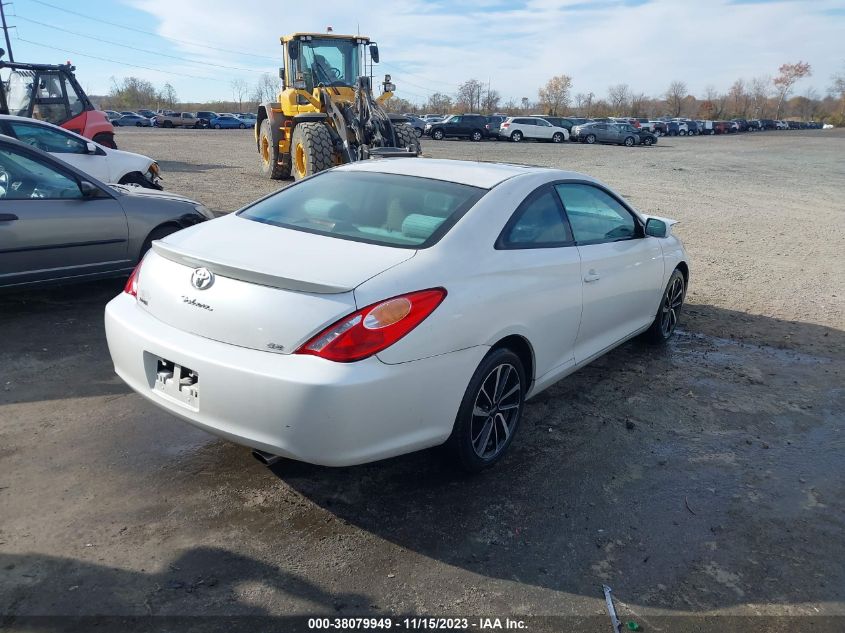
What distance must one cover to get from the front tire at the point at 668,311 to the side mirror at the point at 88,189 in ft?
16.1

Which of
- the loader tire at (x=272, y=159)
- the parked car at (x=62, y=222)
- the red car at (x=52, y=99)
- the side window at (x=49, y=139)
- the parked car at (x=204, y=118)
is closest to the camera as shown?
the parked car at (x=62, y=222)

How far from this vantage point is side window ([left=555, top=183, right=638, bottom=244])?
4.37 meters

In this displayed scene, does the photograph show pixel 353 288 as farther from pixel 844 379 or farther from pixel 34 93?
pixel 34 93

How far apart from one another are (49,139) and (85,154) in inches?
18.2

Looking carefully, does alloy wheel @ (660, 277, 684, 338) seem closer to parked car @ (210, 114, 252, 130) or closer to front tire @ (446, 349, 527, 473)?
front tire @ (446, 349, 527, 473)

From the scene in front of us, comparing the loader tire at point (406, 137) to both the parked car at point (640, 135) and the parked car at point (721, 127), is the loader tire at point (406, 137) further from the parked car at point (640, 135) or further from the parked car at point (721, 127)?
the parked car at point (721, 127)

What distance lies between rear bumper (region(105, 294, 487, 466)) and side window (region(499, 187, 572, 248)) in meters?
0.84

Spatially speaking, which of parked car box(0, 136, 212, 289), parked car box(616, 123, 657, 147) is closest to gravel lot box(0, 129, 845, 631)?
parked car box(0, 136, 212, 289)

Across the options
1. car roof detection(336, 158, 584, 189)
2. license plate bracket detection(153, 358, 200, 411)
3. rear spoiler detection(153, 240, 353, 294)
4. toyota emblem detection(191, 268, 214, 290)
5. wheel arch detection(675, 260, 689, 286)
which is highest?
car roof detection(336, 158, 584, 189)

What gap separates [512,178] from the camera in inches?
158

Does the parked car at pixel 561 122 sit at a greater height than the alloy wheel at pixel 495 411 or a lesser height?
greater

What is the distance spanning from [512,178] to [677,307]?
2.78 meters

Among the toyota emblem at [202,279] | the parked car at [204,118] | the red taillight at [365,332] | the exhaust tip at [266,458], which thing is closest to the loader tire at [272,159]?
the exhaust tip at [266,458]

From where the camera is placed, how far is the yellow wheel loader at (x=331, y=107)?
14086 millimetres
